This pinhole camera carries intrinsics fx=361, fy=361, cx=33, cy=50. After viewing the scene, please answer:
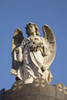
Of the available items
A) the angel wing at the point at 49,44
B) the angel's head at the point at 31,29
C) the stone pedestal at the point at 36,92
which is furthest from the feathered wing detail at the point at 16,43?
the stone pedestal at the point at 36,92

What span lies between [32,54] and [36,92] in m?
2.77

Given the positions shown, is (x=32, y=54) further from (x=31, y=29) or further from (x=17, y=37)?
(x=17, y=37)

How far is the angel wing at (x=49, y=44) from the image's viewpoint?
16797 mm

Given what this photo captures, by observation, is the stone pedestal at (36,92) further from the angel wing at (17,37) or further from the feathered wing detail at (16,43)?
the angel wing at (17,37)

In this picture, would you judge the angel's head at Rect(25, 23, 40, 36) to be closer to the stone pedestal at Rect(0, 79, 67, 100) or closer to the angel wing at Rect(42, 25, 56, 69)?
the angel wing at Rect(42, 25, 56, 69)

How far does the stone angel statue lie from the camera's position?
52.5ft

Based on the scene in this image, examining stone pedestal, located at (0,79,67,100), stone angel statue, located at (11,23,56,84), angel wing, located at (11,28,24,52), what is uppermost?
angel wing, located at (11,28,24,52)

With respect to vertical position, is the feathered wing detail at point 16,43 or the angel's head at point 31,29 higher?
the angel's head at point 31,29

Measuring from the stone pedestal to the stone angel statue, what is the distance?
30.1 inches

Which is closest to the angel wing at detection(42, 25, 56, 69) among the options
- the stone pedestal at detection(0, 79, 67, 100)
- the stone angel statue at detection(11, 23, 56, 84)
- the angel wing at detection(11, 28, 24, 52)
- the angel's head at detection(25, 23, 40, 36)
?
the stone angel statue at detection(11, 23, 56, 84)

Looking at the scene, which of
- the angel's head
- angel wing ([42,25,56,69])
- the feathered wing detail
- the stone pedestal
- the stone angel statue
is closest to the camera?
the stone pedestal

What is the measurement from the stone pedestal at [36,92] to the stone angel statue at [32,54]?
Answer: 0.76 m

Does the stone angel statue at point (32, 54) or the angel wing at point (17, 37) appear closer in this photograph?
the stone angel statue at point (32, 54)

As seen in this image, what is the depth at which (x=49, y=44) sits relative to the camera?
17656 mm
